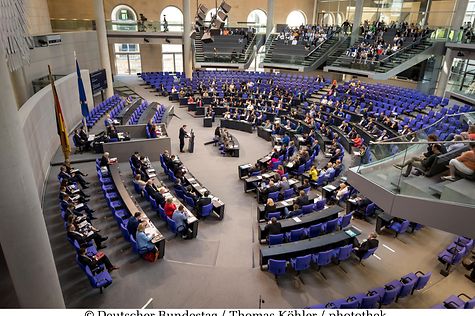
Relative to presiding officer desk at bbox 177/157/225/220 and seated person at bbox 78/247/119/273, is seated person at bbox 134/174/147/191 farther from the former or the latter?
seated person at bbox 78/247/119/273

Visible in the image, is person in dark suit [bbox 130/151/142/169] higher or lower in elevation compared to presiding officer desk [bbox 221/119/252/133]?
higher

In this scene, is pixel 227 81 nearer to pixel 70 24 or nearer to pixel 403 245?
pixel 70 24

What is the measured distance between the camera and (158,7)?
3162cm

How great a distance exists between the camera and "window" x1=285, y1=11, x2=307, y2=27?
115 ft

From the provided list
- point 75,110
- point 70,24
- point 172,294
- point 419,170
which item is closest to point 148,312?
point 172,294

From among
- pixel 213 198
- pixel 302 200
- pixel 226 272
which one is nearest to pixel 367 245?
pixel 302 200

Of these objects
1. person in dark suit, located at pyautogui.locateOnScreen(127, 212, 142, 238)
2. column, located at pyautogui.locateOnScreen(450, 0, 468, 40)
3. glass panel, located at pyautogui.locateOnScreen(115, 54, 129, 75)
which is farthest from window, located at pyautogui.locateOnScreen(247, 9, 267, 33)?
person in dark suit, located at pyautogui.locateOnScreen(127, 212, 142, 238)

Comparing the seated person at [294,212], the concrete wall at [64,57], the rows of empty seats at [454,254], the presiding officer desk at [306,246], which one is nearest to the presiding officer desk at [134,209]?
the presiding officer desk at [306,246]

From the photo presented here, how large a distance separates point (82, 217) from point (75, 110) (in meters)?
11.7

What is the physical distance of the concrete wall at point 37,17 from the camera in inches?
673

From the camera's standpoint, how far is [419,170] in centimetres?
716

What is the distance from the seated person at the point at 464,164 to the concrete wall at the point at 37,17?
18712mm

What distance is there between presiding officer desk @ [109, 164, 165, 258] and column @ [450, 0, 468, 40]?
2144 centimetres

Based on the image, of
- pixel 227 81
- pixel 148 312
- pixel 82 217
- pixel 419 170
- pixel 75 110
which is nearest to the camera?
pixel 148 312
